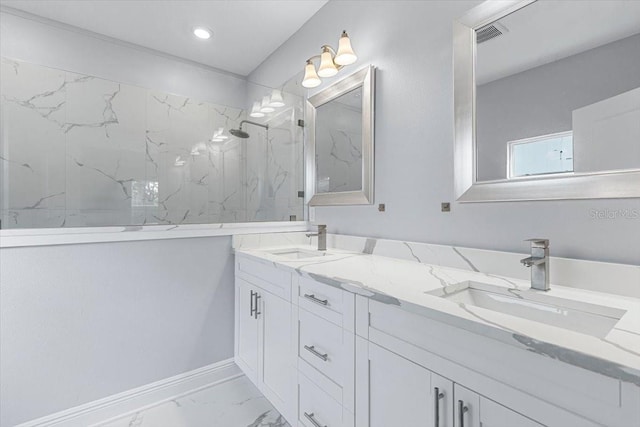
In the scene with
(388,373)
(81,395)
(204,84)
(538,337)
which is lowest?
(81,395)

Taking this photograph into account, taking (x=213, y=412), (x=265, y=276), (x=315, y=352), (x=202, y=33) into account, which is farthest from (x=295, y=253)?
(x=202, y=33)

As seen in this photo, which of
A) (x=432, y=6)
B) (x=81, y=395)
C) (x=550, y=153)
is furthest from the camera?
→ (x=81, y=395)

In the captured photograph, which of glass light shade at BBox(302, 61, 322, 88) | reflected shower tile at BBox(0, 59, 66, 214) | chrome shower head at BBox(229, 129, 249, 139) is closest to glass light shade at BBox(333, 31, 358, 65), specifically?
glass light shade at BBox(302, 61, 322, 88)

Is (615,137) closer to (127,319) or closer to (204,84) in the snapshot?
(127,319)

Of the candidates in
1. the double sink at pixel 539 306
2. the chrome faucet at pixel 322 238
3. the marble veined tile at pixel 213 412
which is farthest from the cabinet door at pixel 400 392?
the chrome faucet at pixel 322 238

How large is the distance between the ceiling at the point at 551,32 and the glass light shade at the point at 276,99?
1636 mm

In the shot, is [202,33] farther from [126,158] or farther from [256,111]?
[126,158]

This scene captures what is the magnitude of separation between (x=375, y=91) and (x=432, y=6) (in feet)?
1.50

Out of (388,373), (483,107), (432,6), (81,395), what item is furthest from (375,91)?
(81,395)

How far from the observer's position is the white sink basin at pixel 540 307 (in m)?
0.81

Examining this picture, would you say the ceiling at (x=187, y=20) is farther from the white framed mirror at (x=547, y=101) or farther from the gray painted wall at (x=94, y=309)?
the white framed mirror at (x=547, y=101)

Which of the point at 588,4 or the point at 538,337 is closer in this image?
the point at 538,337

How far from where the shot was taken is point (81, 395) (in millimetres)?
1590

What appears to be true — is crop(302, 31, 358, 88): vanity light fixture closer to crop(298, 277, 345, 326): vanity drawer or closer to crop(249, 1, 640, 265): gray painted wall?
crop(249, 1, 640, 265): gray painted wall
